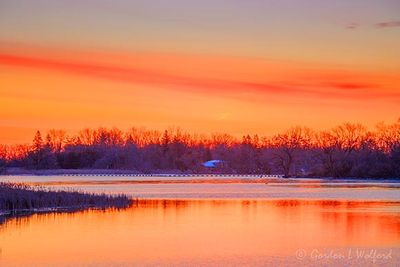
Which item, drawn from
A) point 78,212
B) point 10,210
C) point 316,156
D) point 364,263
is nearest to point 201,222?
point 78,212

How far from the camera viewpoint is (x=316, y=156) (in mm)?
123500

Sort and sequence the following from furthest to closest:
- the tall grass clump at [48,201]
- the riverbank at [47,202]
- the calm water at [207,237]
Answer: the tall grass clump at [48,201] < the riverbank at [47,202] < the calm water at [207,237]

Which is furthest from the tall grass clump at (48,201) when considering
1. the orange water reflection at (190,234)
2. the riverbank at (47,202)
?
the orange water reflection at (190,234)

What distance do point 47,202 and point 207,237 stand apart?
13.9 m

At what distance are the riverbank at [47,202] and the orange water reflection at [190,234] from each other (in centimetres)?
164

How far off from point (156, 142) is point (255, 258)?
141 m

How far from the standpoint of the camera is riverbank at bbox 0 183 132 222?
33450mm

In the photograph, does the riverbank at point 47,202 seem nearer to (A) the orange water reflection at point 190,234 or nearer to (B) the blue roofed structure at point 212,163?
(A) the orange water reflection at point 190,234

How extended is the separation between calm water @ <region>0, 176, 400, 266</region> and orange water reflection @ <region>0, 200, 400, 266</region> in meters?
0.03

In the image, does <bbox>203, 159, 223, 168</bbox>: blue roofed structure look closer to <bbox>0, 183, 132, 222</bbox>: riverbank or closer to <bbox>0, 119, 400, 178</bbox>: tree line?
<bbox>0, 119, 400, 178</bbox>: tree line

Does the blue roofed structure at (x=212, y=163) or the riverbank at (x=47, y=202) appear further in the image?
the blue roofed structure at (x=212, y=163)

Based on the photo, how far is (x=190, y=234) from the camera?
26094 mm

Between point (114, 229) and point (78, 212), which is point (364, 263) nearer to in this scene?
point (114, 229)

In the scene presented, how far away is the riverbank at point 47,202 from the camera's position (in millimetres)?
33450
